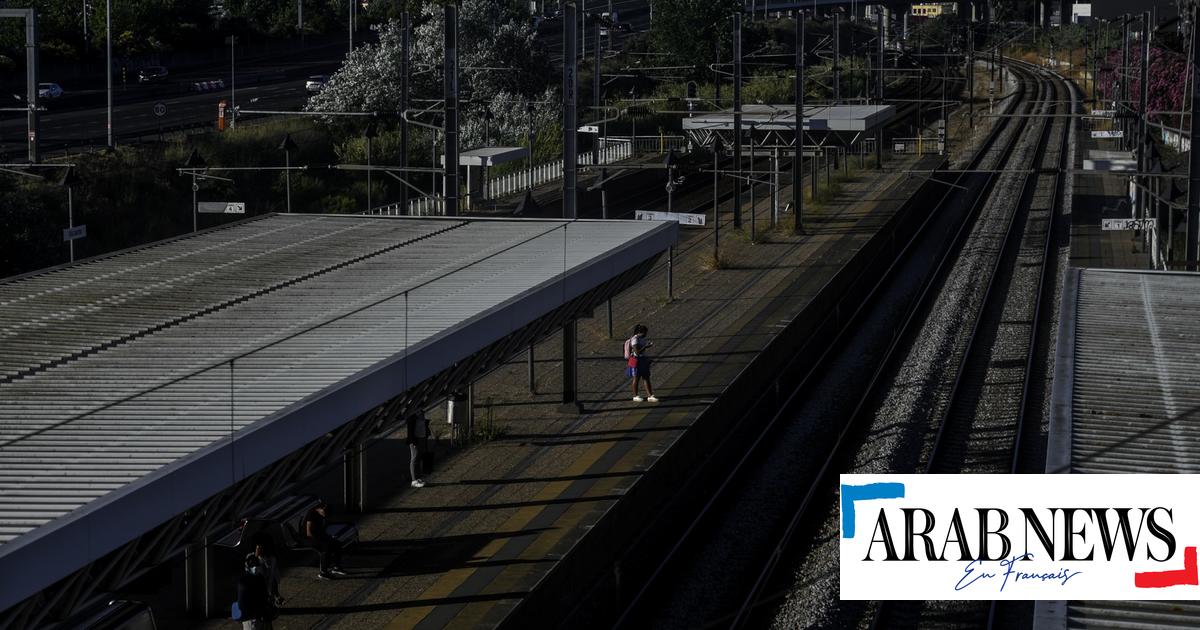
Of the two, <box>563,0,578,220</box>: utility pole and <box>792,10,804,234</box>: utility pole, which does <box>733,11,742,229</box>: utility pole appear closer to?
<box>792,10,804,234</box>: utility pole

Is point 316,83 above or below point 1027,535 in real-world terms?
above

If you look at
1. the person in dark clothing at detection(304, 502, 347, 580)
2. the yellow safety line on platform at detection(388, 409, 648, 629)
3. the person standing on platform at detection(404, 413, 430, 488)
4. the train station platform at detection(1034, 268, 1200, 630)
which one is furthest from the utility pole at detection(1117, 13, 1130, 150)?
the person in dark clothing at detection(304, 502, 347, 580)

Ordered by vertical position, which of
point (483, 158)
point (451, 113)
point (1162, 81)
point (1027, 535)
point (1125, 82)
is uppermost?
point (1162, 81)

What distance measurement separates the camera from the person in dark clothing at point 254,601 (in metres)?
11.5

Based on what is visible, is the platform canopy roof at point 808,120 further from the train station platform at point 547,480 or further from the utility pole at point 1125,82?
the train station platform at point 547,480

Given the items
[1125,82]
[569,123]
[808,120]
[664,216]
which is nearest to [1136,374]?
[569,123]

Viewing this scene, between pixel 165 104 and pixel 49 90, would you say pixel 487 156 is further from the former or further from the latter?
pixel 49 90

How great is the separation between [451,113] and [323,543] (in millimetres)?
9161

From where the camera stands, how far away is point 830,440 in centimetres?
1905


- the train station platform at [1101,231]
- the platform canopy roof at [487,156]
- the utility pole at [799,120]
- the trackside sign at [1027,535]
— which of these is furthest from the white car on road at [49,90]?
the trackside sign at [1027,535]

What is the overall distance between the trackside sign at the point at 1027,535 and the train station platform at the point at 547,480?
2960 millimetres

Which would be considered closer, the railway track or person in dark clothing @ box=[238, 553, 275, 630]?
person in dark clothing @ box=[238, 553, 275, 630]

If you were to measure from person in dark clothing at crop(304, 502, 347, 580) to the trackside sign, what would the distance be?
17.1 ft

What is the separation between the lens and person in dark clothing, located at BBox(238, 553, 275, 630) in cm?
1148
